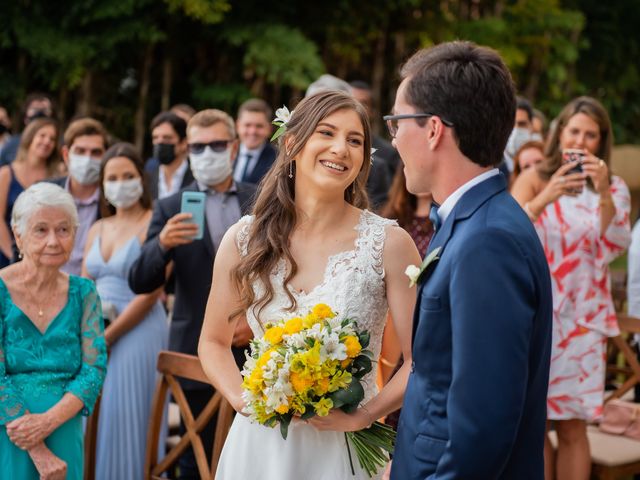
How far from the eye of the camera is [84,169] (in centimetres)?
589

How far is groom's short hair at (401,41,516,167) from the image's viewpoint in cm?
213

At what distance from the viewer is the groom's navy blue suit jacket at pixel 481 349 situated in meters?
1.99

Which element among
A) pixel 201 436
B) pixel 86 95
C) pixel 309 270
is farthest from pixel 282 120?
pixel 86 95

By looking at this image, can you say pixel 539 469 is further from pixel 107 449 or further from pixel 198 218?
pixel 107 449

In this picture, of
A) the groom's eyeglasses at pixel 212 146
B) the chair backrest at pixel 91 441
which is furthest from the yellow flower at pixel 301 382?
the groom's eyeglasses at pixel 212 146

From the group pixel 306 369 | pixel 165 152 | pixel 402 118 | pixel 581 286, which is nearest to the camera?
pixel 402 118

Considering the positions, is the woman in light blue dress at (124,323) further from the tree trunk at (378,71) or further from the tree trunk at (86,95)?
the tree trunk at (378,71)

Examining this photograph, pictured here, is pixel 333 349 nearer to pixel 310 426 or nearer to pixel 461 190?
pixel 310 426

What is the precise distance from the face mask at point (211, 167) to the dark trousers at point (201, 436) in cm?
109

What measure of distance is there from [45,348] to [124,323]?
1.13 m

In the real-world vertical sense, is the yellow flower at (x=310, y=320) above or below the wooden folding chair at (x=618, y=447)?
above

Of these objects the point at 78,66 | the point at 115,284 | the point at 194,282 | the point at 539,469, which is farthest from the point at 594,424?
the point at 78,66

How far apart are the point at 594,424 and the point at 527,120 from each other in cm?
316

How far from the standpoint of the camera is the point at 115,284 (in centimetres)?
522
